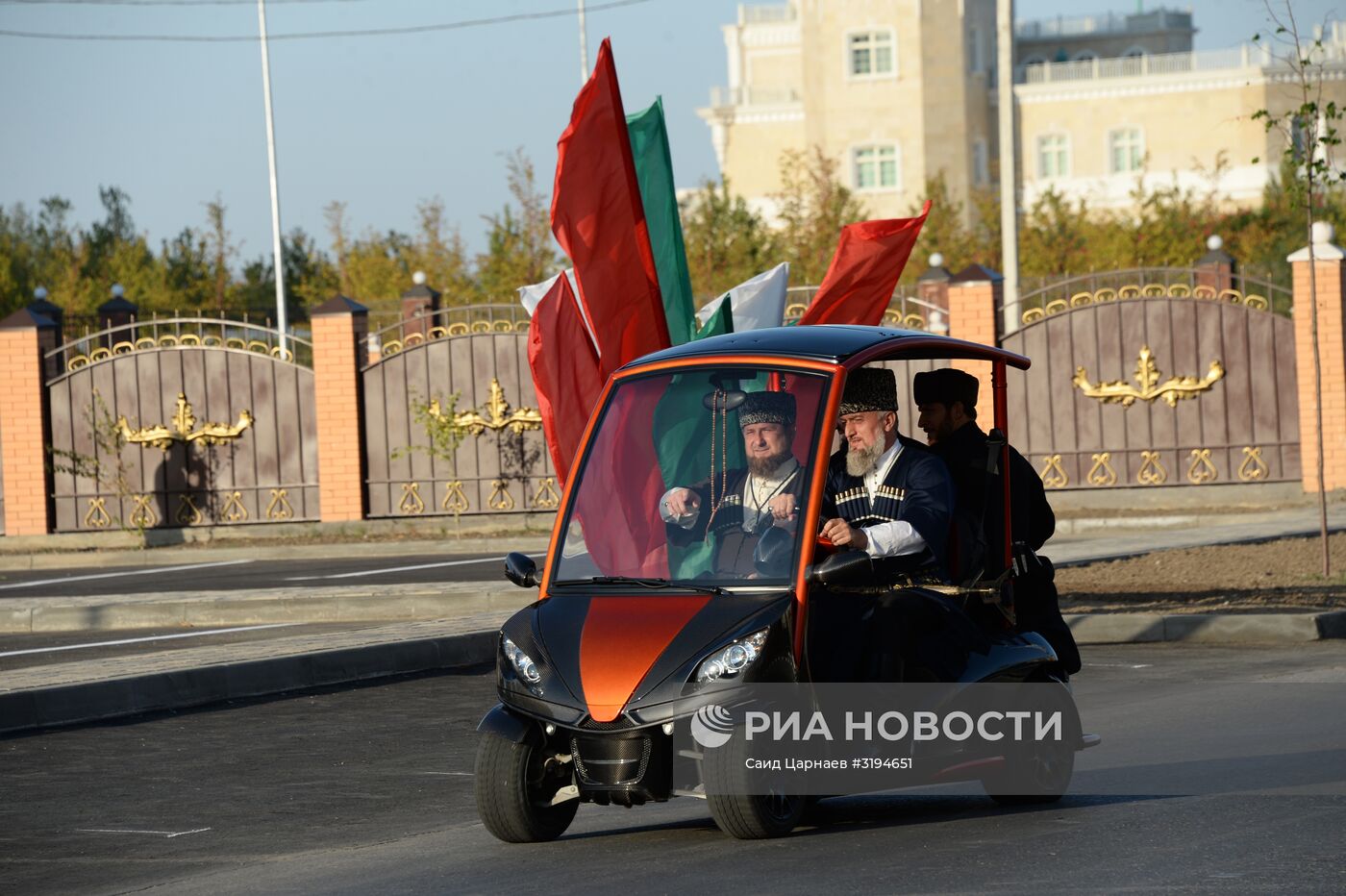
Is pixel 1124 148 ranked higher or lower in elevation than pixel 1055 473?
higher

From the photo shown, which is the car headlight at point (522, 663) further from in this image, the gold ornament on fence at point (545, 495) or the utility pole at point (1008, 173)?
the utility pole at point (1008, 173)

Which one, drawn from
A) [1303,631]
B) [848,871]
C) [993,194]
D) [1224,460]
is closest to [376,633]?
[1303,631]

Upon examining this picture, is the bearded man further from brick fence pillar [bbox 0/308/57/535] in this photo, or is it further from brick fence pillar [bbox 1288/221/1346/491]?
brick fence pillar [bbox 0/308/57/535]

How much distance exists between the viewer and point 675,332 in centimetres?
1164

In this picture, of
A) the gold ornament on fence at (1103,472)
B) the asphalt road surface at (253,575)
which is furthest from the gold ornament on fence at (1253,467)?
the asphalt road surface at (253,575)

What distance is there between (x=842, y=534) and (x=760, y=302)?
5.30 m

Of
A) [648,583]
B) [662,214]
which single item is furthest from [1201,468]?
[648,583]

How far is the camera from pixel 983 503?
7508 millimetres

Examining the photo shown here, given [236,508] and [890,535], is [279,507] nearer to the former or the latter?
[236,508]

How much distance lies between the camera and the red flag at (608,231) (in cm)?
1113

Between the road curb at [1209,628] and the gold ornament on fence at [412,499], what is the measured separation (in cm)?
1243

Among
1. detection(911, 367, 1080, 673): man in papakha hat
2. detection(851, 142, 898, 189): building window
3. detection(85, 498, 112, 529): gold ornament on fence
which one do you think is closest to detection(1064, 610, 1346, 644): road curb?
detection(911, 367, 1080, 673): man in papakha hat

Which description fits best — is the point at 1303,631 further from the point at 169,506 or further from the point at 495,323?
the point at 169,506

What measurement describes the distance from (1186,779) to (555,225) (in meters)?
5.07
